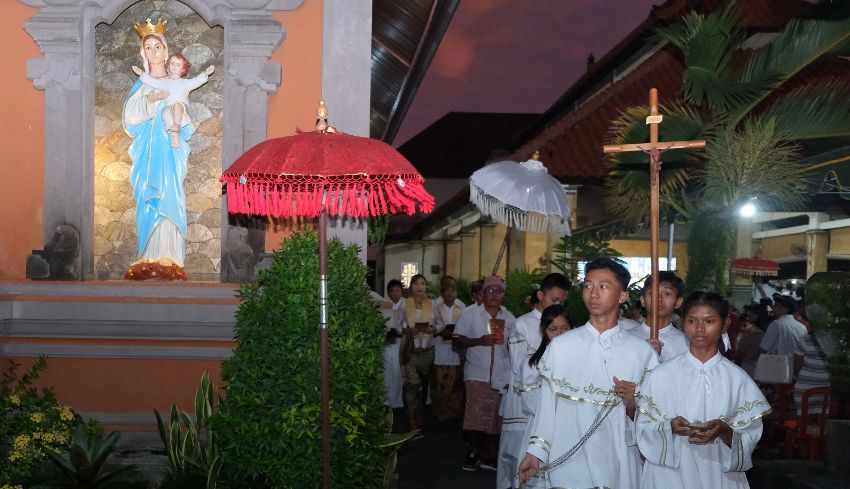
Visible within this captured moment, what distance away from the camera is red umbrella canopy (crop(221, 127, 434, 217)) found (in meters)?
6.27

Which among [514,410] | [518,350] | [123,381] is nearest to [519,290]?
[514,410]

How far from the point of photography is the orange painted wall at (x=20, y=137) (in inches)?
352

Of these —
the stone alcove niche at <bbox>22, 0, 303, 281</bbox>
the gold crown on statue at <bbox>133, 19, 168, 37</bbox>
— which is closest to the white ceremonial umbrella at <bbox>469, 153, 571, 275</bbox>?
the stone alcove niche at <bbox>22, 0, 303, 281</bbox>

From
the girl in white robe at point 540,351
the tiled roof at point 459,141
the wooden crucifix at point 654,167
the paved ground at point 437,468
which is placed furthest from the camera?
the tiled roof at point 459,141

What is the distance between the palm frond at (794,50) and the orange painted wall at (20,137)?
7596mm

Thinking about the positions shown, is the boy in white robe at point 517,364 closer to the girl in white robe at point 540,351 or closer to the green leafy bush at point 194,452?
the girl in white robe at point 540,351

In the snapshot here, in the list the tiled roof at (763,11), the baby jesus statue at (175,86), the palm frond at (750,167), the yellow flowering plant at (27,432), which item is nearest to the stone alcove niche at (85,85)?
the baby jesus statue at (175,86)

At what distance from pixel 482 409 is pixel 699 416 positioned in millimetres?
5500

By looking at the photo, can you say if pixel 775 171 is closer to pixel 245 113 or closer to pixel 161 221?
pixel 245 113

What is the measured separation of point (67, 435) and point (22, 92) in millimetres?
3446

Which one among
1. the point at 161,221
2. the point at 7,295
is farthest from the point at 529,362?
the point at 7,295

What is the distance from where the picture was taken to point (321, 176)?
6398mm

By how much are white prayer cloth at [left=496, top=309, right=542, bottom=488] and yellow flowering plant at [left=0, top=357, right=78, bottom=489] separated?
3784mm

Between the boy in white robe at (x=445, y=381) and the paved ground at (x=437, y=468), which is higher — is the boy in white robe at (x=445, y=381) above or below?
above
